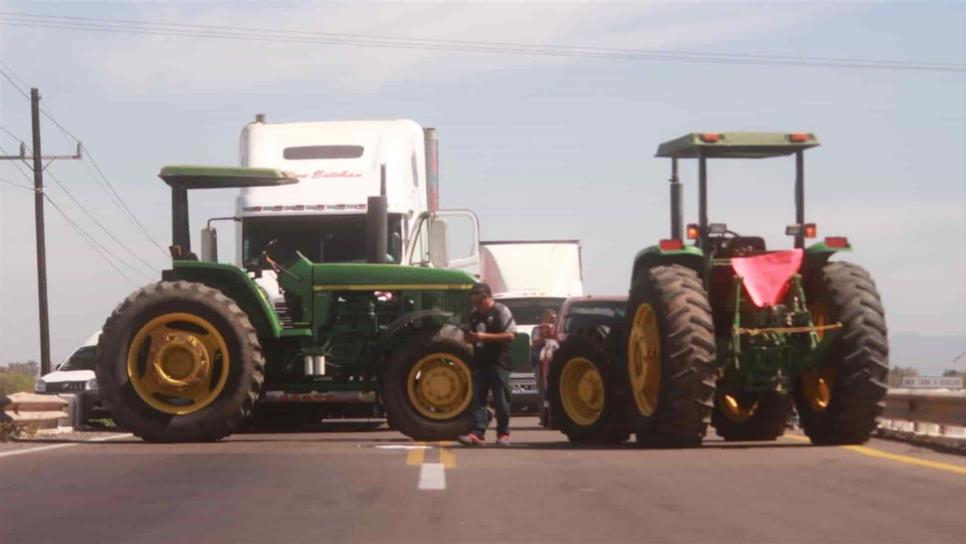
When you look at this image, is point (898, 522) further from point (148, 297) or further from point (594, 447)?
point (148, 297)

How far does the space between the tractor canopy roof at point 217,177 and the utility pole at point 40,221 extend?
991 inches

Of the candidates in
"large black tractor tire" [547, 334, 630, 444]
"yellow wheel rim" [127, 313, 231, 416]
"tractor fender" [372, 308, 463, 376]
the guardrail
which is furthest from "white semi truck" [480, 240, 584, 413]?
"yellow wheel rim" [127, 313, 231, 416]

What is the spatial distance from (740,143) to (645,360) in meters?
2.17

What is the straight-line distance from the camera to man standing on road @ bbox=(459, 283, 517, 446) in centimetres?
1748

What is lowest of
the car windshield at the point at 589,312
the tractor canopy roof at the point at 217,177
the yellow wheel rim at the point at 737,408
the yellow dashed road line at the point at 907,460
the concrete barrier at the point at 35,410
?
the concrete barrier at the point at 35,410

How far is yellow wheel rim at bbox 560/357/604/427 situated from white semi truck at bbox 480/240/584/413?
42.4 feet

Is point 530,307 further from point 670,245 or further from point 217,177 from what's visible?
point 670,245

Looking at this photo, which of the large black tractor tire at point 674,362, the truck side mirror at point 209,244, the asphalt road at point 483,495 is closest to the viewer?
the asphalt road at point 483,495

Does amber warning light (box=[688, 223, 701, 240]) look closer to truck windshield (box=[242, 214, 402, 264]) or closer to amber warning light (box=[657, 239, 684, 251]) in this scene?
amber warning light (box=[657, 239, 684, 251])

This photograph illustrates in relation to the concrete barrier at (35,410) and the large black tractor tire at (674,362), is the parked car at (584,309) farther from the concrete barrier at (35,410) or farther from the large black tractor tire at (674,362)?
the large black tractor tire at (674,362)

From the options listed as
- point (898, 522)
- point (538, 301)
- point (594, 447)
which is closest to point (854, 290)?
point (594, 447)

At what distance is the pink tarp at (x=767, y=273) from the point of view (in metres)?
16.2

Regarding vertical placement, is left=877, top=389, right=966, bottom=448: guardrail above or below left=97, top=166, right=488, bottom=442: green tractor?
below

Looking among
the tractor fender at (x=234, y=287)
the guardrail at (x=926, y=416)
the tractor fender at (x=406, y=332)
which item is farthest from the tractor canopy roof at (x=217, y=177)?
the guardrail at (x=926, y=416)
